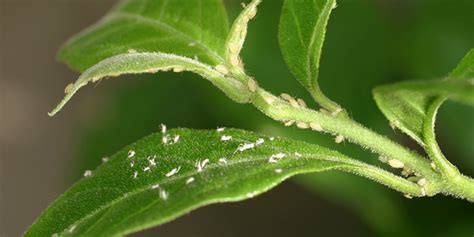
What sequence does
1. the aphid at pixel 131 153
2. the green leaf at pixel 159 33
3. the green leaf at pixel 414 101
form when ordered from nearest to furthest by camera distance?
the green leaf at pixel 414 101 < the aphid at pixel 131 153 < the green leaf at pixel 159 33

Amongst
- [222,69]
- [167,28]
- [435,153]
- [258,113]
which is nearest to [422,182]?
[435,153]

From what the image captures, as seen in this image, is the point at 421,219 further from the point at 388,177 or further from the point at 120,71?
the point at 120,71

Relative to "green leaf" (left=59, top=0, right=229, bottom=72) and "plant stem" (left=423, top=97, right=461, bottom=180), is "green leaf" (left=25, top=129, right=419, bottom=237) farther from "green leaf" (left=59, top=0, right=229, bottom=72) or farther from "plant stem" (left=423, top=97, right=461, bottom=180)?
"green leaf" (left=59, top=0, right=229, bottom=72)

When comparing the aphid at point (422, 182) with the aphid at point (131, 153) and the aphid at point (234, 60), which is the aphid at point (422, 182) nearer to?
the aphid at point (234, 60)

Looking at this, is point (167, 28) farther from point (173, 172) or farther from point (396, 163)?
point (396, 163)

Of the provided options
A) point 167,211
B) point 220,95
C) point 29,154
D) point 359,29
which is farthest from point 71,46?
point 29,154

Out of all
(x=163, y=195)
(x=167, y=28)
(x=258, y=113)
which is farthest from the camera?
(x=258, y=113)

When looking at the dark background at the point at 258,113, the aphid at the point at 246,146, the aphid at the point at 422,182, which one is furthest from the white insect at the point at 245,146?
the dark background at the point at 258,113
